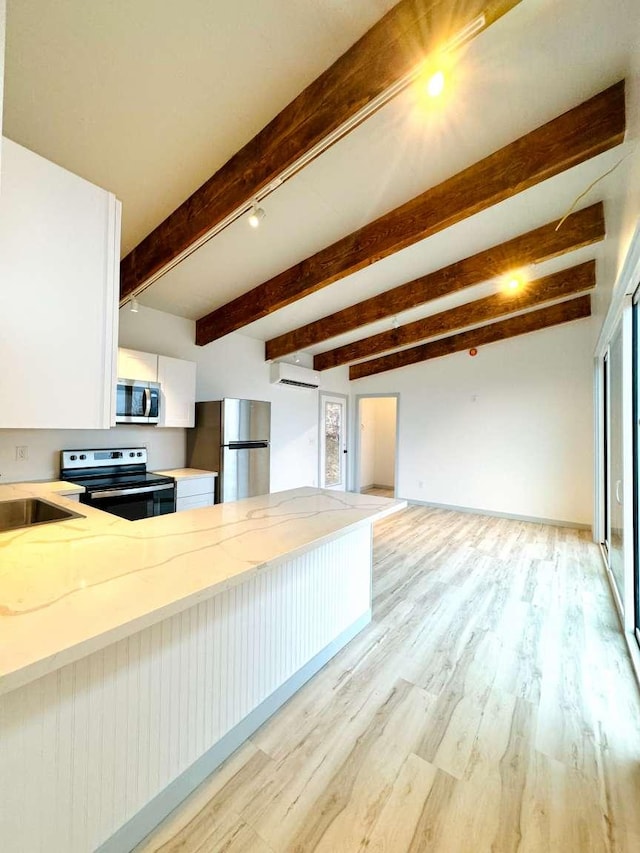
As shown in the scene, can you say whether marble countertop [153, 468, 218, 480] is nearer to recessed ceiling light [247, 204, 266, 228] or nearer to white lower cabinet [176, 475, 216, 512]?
white lower cabinet [176, 475, 216, 512]

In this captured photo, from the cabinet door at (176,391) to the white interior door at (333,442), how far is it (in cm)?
291

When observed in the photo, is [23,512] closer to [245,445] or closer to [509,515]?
[245,445]

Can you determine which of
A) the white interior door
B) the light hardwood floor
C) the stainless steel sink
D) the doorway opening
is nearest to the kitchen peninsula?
the light hardwood floor

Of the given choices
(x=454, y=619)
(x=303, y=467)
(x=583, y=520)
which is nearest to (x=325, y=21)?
(x=454, y=619)

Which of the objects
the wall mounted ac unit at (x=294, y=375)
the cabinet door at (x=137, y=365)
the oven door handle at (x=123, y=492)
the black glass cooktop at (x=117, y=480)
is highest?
the wall mounted ac unit at (x=294, y=375)

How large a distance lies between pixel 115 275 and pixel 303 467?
489cm

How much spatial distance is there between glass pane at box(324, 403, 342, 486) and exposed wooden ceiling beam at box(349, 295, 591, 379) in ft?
3.17

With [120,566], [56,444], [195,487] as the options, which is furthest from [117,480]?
[120,566]

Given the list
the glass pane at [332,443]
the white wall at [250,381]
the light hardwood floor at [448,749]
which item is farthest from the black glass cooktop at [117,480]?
the glass pane at [332,443]

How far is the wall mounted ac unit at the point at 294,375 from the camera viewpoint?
16.9ft

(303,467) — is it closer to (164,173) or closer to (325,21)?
(164,173)

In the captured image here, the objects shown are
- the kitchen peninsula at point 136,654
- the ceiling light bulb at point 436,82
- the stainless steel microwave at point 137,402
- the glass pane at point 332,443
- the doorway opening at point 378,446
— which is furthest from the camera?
the doorway opening at point 378,446

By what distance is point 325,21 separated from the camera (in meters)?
1.32

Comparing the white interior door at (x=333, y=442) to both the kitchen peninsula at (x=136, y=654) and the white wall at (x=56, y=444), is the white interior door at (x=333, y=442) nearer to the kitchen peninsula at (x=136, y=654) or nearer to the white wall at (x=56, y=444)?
the white wall at (x=56, y=444)
